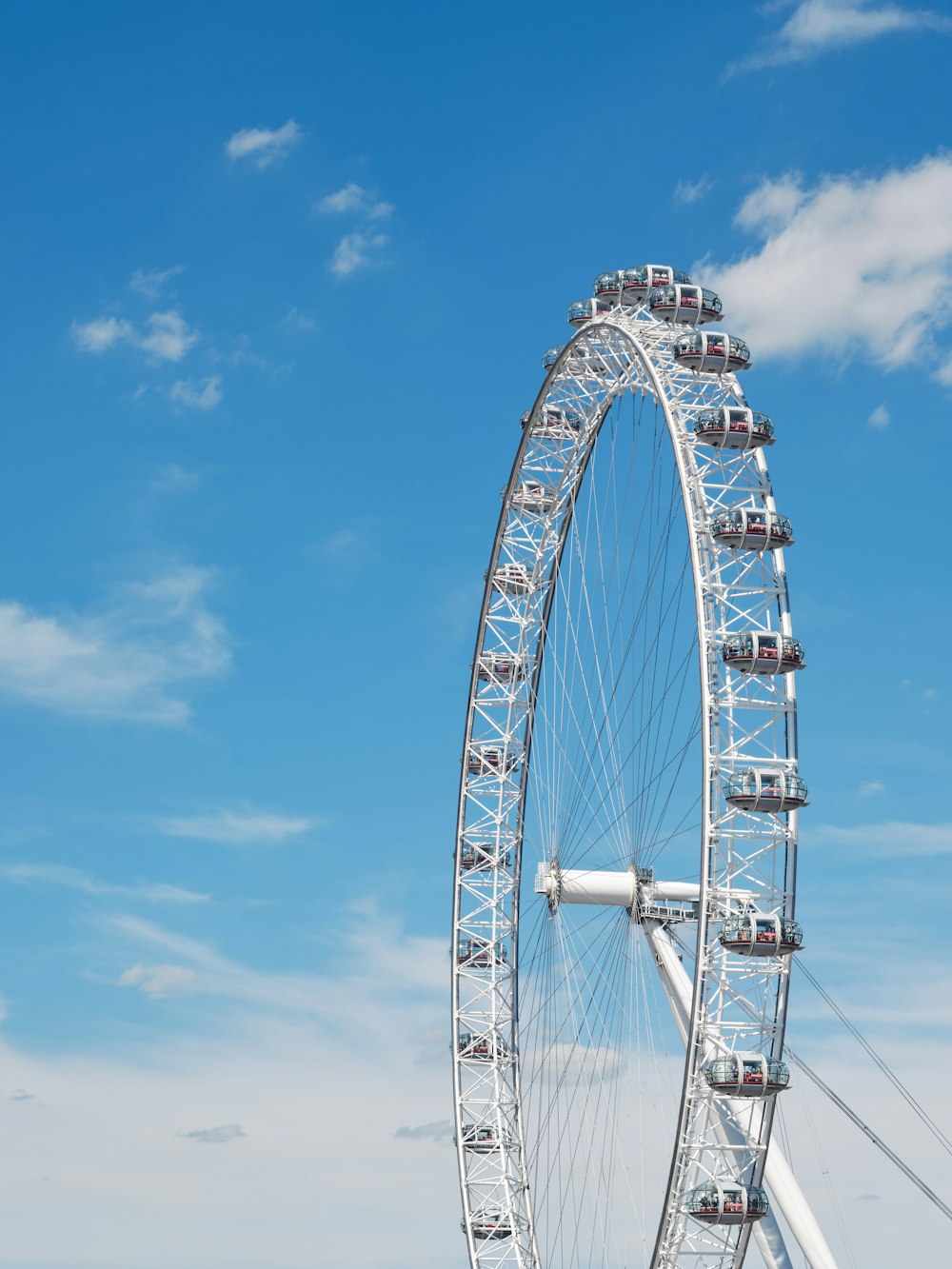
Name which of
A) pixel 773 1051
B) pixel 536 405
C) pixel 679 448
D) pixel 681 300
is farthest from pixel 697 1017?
pixel 536 405

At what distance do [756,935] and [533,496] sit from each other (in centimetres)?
Result: 2997

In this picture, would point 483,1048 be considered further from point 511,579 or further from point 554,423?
point 554,423

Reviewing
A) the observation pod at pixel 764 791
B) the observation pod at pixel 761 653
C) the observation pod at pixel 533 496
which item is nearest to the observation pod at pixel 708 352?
the observation pod at pixel 761 653

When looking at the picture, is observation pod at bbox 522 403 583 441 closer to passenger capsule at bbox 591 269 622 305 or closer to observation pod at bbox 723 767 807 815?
passenger capsule at bbox 591 269 622 305

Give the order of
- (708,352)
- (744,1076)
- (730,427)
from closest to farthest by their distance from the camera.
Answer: (744,1076) → (730,427) → (708,352)

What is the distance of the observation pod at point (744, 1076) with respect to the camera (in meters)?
55.8

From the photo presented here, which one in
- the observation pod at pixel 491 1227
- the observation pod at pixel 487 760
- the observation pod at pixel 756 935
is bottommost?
the observation pod at pixel 491 1227

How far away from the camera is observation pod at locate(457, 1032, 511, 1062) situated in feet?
273

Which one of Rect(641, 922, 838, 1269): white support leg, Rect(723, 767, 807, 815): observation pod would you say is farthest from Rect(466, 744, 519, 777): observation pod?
Rect(723, 767, 807, 815): observation pod

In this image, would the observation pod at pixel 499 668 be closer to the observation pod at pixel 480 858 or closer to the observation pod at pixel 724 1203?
the observation pod at pixel 480 858

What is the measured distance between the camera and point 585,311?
75.9 meters

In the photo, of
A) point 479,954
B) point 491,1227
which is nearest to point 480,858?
point 479,954

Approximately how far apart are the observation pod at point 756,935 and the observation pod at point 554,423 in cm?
2822

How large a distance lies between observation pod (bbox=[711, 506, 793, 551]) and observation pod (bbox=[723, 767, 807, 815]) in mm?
7131
